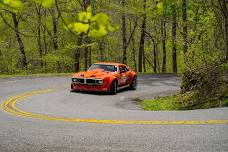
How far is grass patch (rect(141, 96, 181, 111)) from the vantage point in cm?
1673

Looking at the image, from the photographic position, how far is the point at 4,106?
14.4m

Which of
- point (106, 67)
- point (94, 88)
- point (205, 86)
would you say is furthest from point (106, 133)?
point (106, 67)

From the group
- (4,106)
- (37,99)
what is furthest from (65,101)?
(4,106)

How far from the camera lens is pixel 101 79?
1900cm

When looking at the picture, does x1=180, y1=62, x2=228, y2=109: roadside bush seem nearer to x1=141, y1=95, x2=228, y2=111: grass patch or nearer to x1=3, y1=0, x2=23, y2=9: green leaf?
x1=141, y1=95, x2=228, y2=111: grass patch

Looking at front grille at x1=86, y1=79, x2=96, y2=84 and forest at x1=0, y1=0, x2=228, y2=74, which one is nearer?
forest at x1=0, y1=0, x2=228, y2=74

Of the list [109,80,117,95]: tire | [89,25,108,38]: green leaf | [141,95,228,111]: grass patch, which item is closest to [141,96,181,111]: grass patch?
[141,95,228,111]: grass patch

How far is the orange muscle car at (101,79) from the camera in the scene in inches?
747

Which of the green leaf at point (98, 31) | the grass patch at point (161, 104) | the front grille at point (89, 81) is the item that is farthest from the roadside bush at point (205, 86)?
the green leaf at point (98, 31)

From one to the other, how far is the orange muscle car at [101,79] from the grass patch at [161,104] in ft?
6.09

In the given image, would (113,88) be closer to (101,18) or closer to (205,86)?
(205,86)

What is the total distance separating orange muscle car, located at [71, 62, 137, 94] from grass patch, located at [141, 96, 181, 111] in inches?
73.1

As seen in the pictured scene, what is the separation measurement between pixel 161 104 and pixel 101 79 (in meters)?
2.99

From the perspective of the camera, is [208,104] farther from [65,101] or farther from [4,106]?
[4,106]
